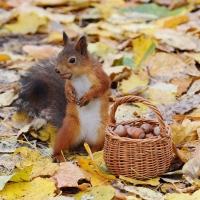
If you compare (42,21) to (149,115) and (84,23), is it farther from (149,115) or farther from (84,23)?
(149,115)

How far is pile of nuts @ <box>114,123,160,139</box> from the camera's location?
2.02 metres

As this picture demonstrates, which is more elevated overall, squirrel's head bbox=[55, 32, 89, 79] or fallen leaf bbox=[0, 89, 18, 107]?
squirrel's head bbox=[55, 32, 89, 79]

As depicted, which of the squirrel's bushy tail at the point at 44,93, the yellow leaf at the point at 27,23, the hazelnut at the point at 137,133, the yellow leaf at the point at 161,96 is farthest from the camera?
the yellow leaf at the point at 27,23

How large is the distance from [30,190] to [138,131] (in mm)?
464

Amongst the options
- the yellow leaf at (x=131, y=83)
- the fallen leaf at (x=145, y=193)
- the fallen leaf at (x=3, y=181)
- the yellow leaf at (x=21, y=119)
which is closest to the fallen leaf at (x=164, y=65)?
the yellow leaf at (x=131, y=83)

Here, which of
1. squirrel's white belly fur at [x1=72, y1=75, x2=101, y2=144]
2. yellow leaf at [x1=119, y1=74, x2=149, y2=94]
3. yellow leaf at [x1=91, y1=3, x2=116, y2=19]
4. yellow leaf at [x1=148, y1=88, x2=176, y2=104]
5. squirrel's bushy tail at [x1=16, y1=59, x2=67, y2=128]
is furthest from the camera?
yellow leaf at [x1=91, y1=3, x2=116, y2=19]

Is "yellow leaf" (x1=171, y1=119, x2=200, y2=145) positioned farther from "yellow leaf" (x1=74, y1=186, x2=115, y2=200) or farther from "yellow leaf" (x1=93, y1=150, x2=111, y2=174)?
"yellow leaf" (x1=74, y1=186, x2=115, y2=200)

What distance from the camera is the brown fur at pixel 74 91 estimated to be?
2227mm

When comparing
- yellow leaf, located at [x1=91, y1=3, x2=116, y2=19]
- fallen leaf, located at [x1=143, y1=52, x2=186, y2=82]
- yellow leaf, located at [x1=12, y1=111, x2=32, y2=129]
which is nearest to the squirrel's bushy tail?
yellow leaf, located at [x1=12, y1=111, x2=32, y2=129]

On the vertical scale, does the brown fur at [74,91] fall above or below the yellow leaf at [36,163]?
above

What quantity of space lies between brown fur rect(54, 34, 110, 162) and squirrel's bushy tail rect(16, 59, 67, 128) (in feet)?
0.88

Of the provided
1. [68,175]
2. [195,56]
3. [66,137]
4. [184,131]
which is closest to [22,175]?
[68,175]

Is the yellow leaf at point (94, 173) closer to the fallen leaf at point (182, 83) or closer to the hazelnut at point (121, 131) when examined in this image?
the hazelnut at point (121, 131)

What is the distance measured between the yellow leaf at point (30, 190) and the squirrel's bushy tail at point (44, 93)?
65 centimetres
